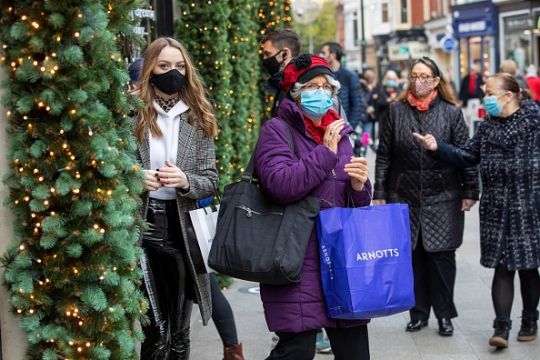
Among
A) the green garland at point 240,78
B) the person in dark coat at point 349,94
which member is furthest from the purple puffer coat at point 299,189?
the person in dark coat at point 349,94

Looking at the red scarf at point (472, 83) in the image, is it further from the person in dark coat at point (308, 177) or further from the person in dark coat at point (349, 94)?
the person in dark coat at point (308, 177)

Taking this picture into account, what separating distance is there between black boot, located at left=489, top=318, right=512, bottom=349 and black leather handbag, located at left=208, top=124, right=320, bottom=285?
9.79 ft

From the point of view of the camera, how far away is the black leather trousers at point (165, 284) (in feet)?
16.9

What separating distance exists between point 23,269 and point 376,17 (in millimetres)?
74057

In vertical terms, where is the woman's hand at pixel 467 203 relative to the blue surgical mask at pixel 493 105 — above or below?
below

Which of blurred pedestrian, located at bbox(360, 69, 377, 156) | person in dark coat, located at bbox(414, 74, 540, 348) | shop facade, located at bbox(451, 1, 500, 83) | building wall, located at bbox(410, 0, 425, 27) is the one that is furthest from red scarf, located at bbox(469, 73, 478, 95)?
building wall, located at bbox(410, 0, 425, 27)

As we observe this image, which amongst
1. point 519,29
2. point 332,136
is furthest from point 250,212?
point 519,29

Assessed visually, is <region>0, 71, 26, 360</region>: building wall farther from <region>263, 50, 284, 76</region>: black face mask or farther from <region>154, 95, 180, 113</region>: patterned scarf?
<region>263, 50, 284, 76</region>: black face mask

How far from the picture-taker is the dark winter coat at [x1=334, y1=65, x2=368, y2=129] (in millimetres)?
10648

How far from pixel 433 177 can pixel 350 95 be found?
11.3 feet

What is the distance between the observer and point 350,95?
35.4ft

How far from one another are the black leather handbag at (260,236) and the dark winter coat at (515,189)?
280 cm

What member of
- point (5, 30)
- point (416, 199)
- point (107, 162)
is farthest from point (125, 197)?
point (416, 199)

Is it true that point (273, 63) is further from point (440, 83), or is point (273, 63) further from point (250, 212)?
point (250, 212)
